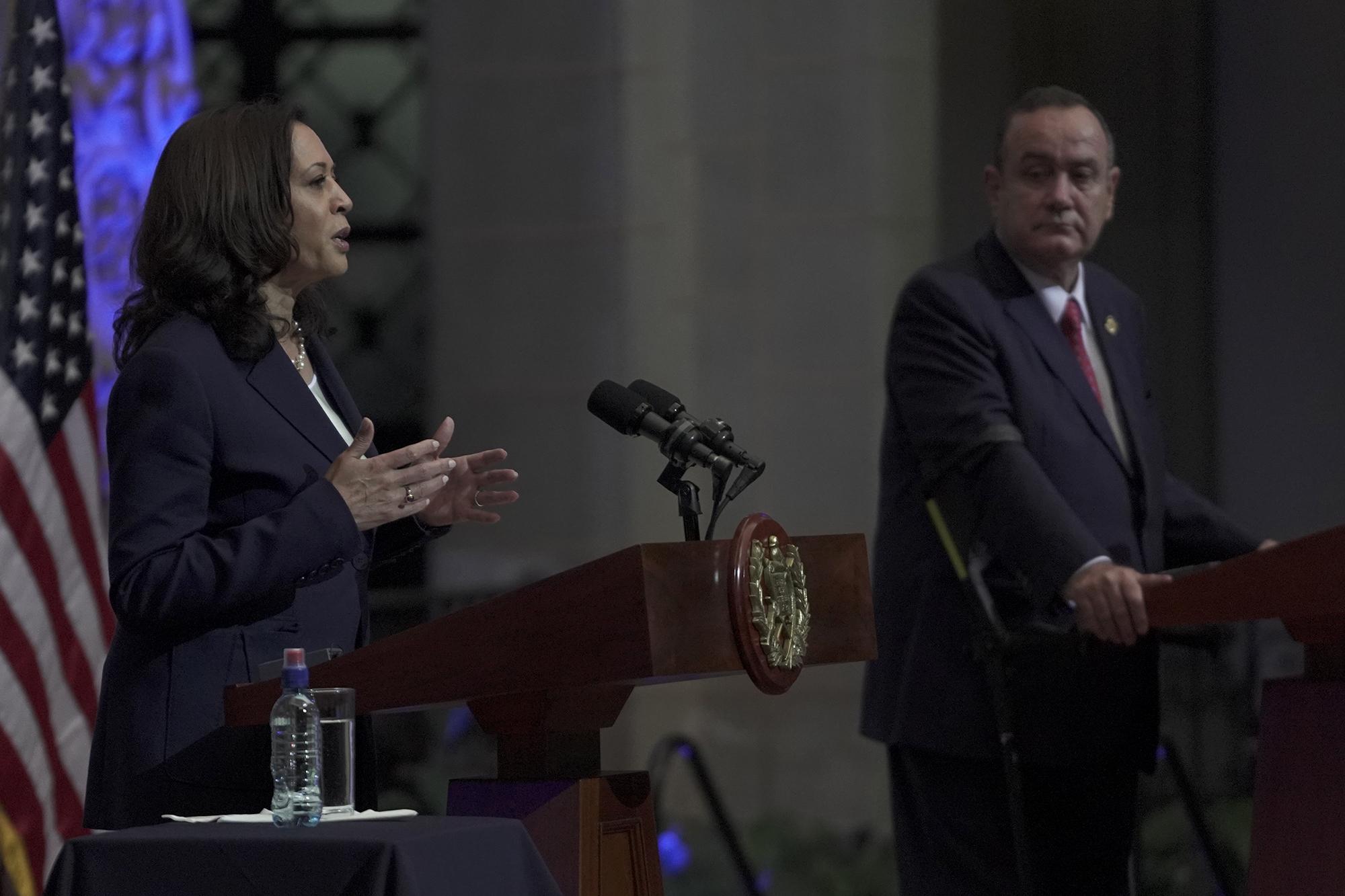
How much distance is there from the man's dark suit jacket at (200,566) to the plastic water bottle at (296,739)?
273 millimetres

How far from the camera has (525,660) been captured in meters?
1.94

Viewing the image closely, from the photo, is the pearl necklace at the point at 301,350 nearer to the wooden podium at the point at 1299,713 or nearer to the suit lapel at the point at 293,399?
the suit lapel at the point at 293,399

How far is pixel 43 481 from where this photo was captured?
396cm

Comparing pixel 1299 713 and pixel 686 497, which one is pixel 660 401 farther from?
pixel 1299 713

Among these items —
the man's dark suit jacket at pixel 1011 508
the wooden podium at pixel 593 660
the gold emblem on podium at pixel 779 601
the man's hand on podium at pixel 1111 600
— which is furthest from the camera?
the man's dark suit jacket at pixel 1011 508

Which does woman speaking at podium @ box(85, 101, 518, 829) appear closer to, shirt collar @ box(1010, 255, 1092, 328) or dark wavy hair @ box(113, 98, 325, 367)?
dark wavy hair @ box(113, 98, 325, 367)

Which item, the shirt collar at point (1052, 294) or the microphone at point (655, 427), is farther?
the shirt collar at point (1052, 294)

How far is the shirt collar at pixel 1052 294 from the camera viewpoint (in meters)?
3.41

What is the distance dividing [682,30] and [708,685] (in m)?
2.29

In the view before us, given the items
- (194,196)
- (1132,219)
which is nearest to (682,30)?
(1132,219)

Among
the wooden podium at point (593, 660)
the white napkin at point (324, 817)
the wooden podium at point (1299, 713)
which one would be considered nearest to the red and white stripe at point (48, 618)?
the wooden podium at point (593, 660)

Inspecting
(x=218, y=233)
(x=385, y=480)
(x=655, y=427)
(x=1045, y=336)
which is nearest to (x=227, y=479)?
(x=385, y=480)

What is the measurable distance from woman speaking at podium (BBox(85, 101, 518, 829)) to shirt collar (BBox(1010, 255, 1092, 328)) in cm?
139

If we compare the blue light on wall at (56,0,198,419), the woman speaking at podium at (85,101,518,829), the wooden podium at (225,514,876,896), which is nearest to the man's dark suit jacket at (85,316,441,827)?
the woman speaking at podium at (85,101,518,829)
